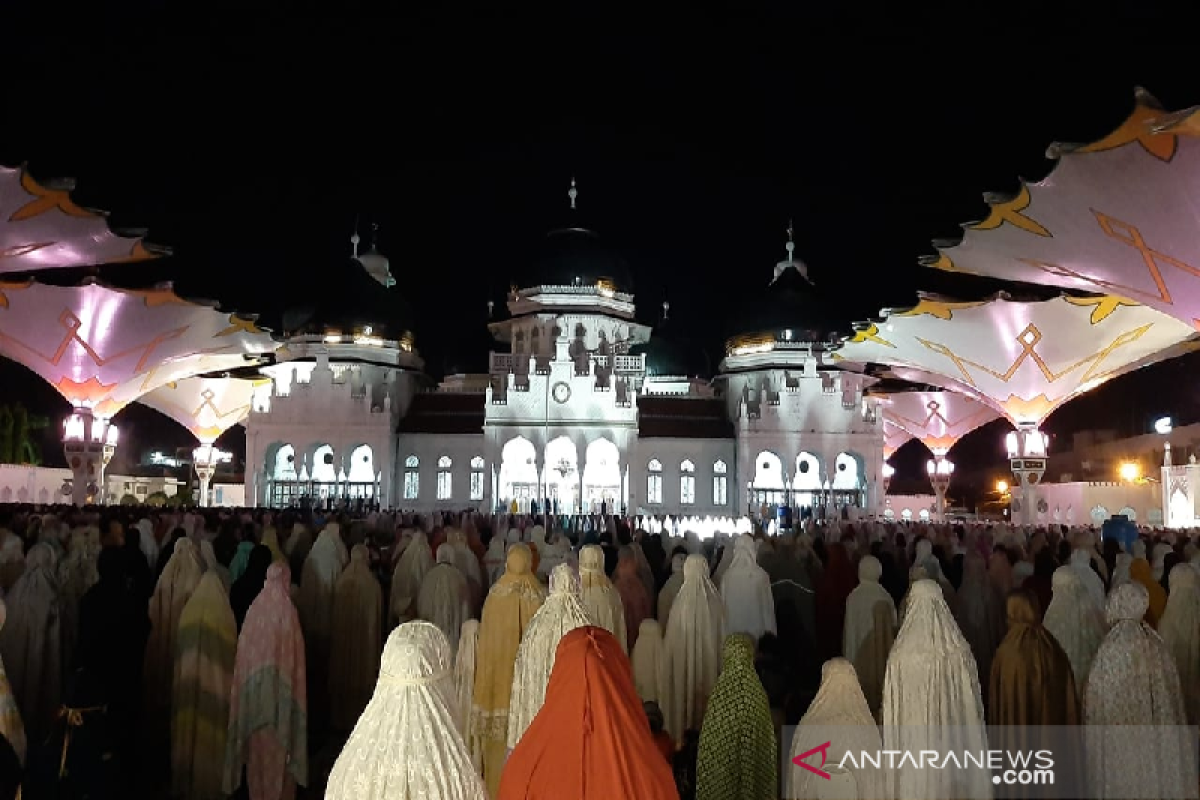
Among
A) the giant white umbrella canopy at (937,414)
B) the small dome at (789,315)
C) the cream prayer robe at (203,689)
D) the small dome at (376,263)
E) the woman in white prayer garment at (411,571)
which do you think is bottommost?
the cream prayer robe at (203,689)

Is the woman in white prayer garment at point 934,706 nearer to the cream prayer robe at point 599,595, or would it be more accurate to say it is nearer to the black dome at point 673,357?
A: the cream prayer robe at point 599,595

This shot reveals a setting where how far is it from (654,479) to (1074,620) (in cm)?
2810

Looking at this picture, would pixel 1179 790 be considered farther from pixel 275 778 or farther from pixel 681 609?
pixel 275 778

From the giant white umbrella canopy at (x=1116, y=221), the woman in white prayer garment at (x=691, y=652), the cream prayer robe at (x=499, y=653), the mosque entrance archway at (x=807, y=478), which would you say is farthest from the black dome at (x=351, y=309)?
the cream prayer robe at (x=499, y=653)

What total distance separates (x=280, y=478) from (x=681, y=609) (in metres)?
31.3

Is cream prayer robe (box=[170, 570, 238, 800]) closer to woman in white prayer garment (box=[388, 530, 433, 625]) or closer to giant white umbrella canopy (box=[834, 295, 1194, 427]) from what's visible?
woman in white prayer garment (box=[388, 530, 433, 625])

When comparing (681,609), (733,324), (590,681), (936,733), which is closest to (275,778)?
(681,609)

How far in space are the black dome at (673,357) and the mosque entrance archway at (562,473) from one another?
945cm

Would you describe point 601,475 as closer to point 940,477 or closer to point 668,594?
point 940,477

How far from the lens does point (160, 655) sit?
6.54 m

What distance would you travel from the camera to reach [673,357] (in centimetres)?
4309

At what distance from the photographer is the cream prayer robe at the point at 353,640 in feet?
Result: 23.4

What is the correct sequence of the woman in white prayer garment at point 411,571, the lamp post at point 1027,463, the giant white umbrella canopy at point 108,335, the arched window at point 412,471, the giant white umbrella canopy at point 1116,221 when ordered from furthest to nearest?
1. the arched window at point 412,471
2. the lamp post at point 1027,463
3. the giant white umbrella canopy at point 108,335
4. the giant white umbrella canopy at point 1116,221
5. the woman in white prayer garment at point 411,571

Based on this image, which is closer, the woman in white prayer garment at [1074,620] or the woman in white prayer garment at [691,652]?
the woman in white prayer garment at [1074,620]
